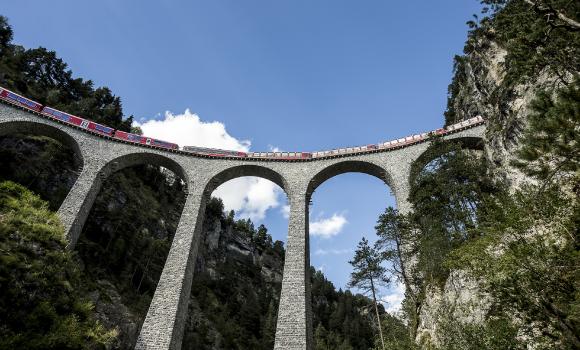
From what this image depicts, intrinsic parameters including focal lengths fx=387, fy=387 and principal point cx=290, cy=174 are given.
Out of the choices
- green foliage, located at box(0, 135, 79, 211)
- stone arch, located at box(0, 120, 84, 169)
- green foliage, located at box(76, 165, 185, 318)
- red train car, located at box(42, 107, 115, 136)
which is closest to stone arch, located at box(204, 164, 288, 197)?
red train car, located at box(42, 107, 115, 136)

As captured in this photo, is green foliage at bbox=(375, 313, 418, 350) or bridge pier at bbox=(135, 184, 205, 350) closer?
green foliage at bbox=(375, 313, 418, 350)

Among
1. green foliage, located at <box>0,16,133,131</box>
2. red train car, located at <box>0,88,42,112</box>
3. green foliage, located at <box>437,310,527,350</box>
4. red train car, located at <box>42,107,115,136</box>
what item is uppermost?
A: green foliage, located at <box>0,16,133,131</box>

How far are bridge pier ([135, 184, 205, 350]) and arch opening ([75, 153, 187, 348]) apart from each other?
15.1 ft

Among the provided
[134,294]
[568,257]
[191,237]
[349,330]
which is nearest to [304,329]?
[191,237]

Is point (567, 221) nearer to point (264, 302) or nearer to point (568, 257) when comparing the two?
point (568, 257)

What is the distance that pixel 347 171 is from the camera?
3256cm

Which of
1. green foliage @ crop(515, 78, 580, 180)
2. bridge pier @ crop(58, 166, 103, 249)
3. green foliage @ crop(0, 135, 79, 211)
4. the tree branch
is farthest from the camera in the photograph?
green foliage @ crop(0, 135, 79, 211)

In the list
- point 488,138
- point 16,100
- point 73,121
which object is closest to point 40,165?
point 16,100

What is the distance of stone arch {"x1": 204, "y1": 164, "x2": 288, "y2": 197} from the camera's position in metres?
31.8

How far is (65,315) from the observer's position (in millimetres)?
18188

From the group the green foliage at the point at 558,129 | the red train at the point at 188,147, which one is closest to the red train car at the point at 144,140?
the red train at the point at 188,147

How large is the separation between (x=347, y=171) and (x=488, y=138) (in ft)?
40.0

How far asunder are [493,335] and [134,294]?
34593 mm

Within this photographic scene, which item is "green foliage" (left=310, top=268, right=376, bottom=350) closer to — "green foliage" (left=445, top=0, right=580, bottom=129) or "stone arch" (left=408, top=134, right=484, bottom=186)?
"stone arch" (left=408, top=134, right=484, bottom=186)
